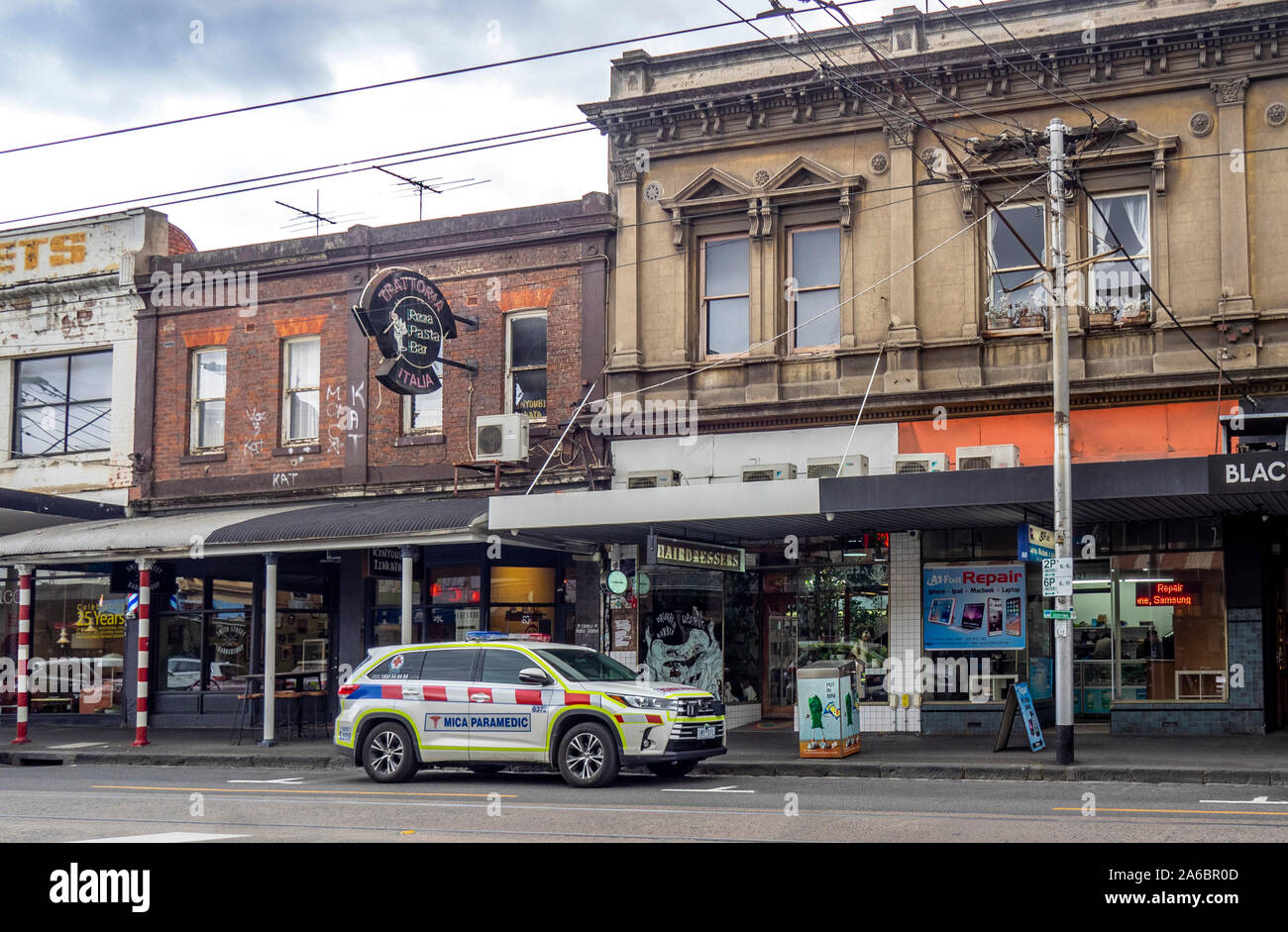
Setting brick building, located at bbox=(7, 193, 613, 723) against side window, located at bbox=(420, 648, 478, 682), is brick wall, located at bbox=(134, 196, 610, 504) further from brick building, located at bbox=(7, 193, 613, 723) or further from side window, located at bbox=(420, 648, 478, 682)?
side window, located at bbox=(420, 648, 478, 682)

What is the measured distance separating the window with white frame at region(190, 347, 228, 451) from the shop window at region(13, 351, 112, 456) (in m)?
1.96

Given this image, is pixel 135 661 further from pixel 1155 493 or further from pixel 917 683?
pixel 1155 493

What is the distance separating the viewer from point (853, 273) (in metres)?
21.6

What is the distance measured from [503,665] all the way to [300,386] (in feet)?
36.4

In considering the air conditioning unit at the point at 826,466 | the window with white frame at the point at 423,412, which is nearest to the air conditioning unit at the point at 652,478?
the air conditioning unit at the point at 826,466

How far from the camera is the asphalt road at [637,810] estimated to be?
10852 millimetres

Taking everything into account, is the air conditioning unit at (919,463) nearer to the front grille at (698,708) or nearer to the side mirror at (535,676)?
the front grille at (698,708)

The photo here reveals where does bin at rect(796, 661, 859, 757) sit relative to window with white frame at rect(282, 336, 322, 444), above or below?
below

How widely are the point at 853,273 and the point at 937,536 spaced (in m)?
4.16

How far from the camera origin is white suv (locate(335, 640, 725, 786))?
1535 centimetres

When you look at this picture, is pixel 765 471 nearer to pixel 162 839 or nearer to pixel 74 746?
pixel 74 746

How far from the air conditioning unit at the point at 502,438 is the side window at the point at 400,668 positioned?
233 inches
